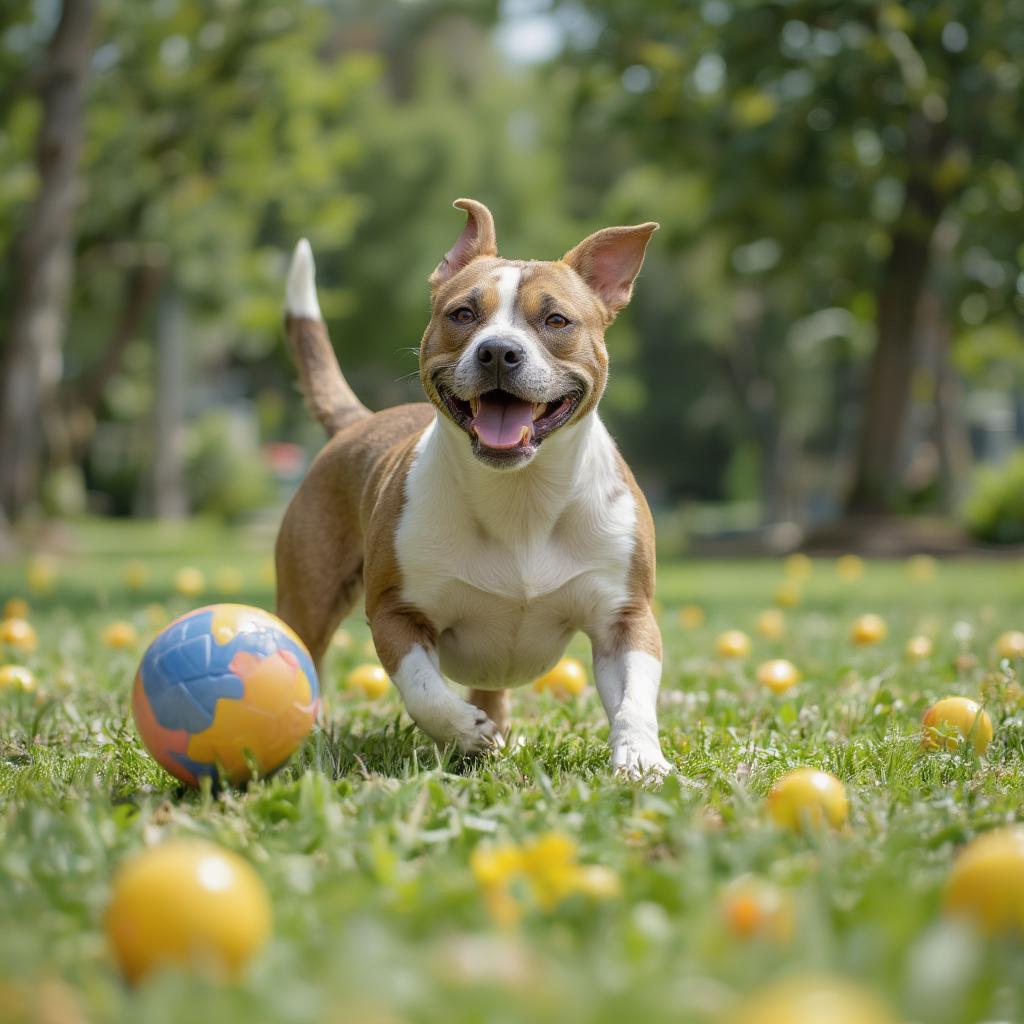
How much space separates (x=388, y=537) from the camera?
4348 millimetres

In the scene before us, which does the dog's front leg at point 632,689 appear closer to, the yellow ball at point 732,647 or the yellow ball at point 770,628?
the yellow ball at point 732,647

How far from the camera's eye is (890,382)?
19.6 metres

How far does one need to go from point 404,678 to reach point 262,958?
6.64 ft

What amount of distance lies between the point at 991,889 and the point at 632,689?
1843mm

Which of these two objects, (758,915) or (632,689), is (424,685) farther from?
(758,915)

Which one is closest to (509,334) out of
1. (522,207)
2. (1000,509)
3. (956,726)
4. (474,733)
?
(474,733)

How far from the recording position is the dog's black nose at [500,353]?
4035mm

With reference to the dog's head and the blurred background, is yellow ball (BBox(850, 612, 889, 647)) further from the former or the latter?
the blurred background

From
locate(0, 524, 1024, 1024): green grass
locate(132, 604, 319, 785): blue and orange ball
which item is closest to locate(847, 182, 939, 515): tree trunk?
locate(0, 524, 1024, 1024): green grass

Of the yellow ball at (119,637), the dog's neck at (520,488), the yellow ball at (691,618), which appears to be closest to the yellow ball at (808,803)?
the dog's neck at (520,488)

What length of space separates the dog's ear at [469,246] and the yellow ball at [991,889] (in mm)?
3135

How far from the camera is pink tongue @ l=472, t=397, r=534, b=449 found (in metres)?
4.09

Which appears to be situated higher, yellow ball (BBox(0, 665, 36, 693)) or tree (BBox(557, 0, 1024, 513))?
tree (BBox(557, 0, 1024, 513))

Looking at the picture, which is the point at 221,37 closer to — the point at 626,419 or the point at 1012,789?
the point at 1012,789
